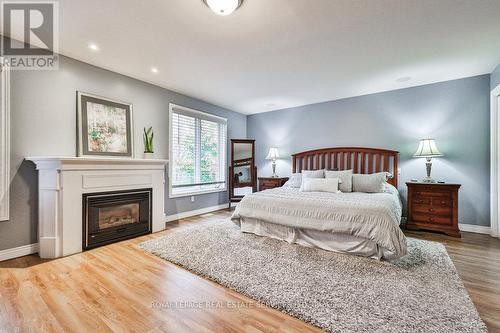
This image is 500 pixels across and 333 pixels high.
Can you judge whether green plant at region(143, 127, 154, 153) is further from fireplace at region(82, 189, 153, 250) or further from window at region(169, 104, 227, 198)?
fireplace at region(82, 189, 153, 250)

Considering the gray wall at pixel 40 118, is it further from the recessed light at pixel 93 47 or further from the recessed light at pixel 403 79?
the recessed light at pixel 403 79

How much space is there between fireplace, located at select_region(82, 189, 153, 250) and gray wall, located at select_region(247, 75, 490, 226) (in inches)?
145

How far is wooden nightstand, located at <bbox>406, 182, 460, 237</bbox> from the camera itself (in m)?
3.43

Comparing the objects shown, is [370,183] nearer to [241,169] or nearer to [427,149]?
[427,149]

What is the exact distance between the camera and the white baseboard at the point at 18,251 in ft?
8.30

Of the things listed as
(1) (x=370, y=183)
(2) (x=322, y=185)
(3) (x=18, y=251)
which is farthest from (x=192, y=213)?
(1) (x=370, y=183)

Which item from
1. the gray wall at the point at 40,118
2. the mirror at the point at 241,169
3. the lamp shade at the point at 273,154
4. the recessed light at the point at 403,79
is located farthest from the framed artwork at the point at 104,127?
the recessed light at the point at 403,79

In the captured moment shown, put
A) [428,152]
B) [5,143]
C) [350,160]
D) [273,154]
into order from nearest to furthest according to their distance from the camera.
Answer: [5,143] < [428,152] < [350,160] < [273,154]

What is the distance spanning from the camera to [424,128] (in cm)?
401

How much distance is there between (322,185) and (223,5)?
299cm

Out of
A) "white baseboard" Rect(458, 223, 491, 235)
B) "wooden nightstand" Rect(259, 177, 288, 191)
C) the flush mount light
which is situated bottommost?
"white baseboard" Rect(458, 223, 491, 235)

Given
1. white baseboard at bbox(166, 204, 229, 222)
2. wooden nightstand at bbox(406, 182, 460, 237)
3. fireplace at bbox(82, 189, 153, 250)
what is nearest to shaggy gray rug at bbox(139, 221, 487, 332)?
fireplace at bbox(82, 189, 153, 250)

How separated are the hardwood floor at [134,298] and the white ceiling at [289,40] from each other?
2.60 metres

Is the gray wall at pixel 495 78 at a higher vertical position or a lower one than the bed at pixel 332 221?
higher
